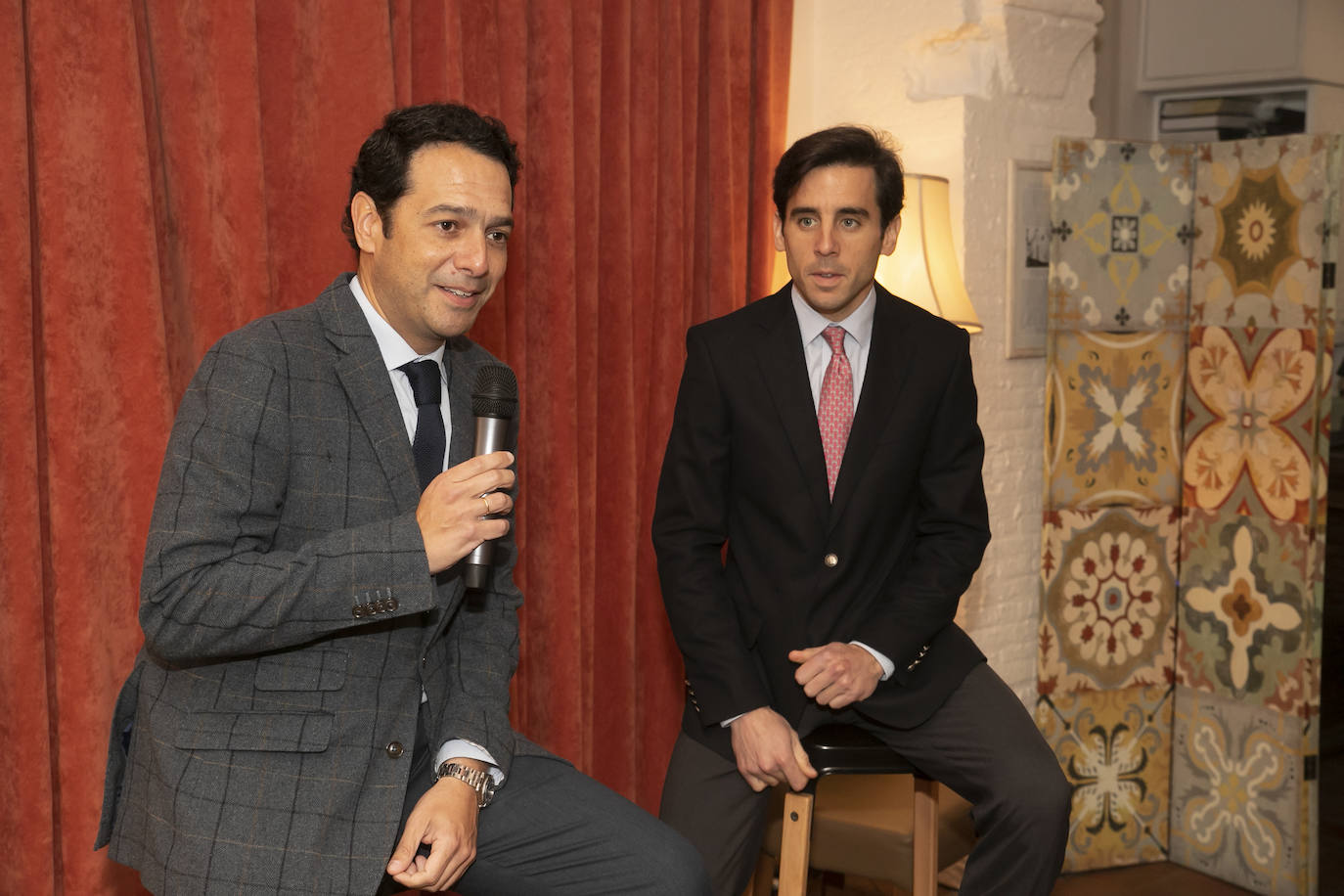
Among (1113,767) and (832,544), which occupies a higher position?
(832,544)

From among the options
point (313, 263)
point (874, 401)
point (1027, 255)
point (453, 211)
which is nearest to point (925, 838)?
point (874, 401)

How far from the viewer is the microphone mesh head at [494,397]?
1.67 metres

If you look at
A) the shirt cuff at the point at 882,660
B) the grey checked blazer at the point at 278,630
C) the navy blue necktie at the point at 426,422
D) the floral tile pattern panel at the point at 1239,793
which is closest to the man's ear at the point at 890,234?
the shirt cuff at the point at 882,660

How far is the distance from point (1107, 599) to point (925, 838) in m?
1.46

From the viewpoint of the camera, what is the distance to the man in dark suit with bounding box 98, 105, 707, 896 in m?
1.60

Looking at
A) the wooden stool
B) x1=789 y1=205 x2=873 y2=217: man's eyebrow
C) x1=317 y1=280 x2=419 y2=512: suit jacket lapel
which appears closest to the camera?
x1=317 y1=280 x2=419 y2=512: suit jacket lapel

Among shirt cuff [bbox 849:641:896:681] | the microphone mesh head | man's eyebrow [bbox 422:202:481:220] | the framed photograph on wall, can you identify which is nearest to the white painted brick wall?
the framed photograph on wall

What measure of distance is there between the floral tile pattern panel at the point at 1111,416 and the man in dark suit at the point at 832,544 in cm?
105

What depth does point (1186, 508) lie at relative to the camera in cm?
344

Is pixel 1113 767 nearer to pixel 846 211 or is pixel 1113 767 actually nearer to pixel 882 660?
pixel 882 660

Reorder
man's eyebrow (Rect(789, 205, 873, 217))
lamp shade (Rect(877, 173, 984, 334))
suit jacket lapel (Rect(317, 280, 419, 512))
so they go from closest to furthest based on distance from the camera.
Answer: suit jacket lapel (Rect(317, 280, 419, 512)), man's eyebrow (Rect(789, 205, 873, 217)), lamp shade (Rect(877, 173, 984, 334))

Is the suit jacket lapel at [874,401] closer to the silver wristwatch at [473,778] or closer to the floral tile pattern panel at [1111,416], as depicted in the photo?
the silver wristwatch at [473,778]

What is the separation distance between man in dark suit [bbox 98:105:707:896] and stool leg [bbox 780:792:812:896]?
26 cm

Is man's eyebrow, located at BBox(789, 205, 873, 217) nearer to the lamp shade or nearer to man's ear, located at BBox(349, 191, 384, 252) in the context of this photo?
the lamp shade
